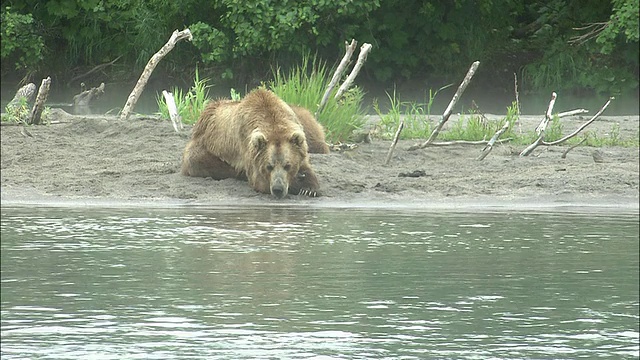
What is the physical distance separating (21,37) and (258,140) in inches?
563

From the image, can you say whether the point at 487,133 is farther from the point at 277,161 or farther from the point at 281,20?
the point at 281,20

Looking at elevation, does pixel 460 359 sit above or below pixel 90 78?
below

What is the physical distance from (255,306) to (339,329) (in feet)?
1.80

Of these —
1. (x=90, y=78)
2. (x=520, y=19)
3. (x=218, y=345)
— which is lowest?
(x=218, y=345)

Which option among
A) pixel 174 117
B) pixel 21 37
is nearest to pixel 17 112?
pixel 174 117

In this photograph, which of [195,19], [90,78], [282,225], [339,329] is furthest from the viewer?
[90,78]

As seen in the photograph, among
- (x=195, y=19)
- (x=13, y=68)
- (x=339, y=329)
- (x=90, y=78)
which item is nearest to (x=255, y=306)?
(x=339, y=329)

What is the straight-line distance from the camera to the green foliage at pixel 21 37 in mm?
21891

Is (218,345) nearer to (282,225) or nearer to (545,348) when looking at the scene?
(545,348)

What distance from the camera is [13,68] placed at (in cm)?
2527

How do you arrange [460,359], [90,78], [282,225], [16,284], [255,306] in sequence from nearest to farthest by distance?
[460,359] < [255,306] < [16,284] < [282,225] < [90,78]

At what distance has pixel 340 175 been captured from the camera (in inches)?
404

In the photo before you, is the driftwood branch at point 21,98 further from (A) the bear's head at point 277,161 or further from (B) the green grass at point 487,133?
(A) the bear's head at point 277,161

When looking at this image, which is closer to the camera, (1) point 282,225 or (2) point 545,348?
(2) point 545,348
